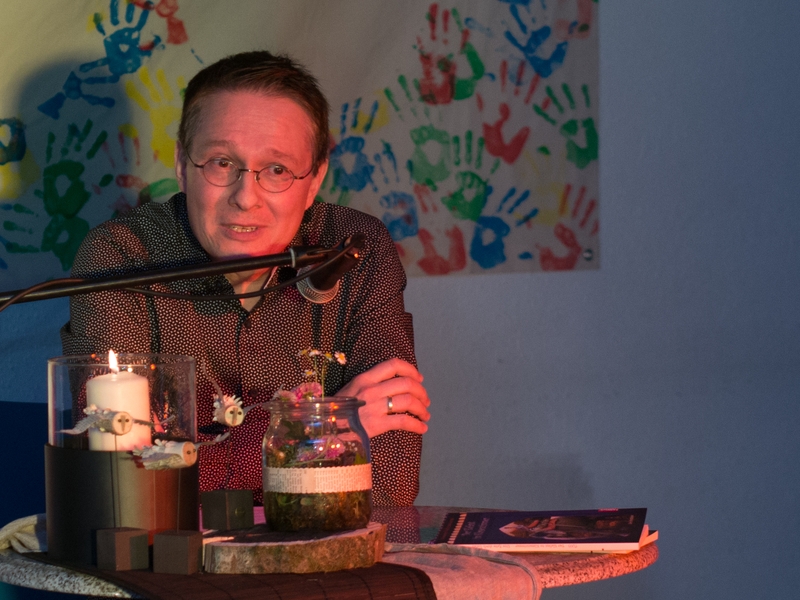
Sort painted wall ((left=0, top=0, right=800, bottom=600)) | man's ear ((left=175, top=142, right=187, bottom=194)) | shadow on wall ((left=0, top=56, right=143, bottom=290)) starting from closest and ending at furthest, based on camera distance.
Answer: man's ear ((left=175, top=142, right=187, bottom=194)), shadow on wall ((left=0, top=56, right=143, bottom=290)), painted wall ((left=0, top=0, right=800, bottom=600))

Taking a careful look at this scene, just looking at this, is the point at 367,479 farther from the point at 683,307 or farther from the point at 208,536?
the point at 683,307

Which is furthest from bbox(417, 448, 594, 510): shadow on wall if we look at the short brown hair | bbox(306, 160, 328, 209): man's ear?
the short brown hair

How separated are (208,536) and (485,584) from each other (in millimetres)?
296

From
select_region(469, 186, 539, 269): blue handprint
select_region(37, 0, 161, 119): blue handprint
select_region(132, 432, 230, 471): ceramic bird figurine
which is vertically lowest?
select_region(132, 432, 230, 471): ceramic bird figurine

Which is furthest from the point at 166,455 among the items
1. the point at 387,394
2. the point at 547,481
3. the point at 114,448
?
the point at 547,481

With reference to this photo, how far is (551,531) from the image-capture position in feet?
3.72

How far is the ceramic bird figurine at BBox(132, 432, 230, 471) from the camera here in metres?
1.02

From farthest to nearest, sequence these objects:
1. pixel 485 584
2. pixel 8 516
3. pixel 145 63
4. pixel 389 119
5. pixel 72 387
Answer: pixel 389 119
pixel 145 63
pixel 8 516
pixel 72 387
pixel 485 584

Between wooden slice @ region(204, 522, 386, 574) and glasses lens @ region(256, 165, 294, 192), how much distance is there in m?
0.74

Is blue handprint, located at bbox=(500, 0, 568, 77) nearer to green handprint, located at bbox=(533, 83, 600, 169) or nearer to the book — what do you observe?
green handprint, located at bbox=(533, 83, 600, 169)

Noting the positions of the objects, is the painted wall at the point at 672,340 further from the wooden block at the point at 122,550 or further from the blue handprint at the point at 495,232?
the wooden block at the point at 122,550

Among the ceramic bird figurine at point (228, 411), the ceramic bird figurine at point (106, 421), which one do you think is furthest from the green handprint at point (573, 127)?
the ceramic bird figurine at point (106, 421)

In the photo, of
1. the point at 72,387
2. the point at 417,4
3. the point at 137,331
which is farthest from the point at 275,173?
the point at 417,4

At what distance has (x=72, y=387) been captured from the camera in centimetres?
108
